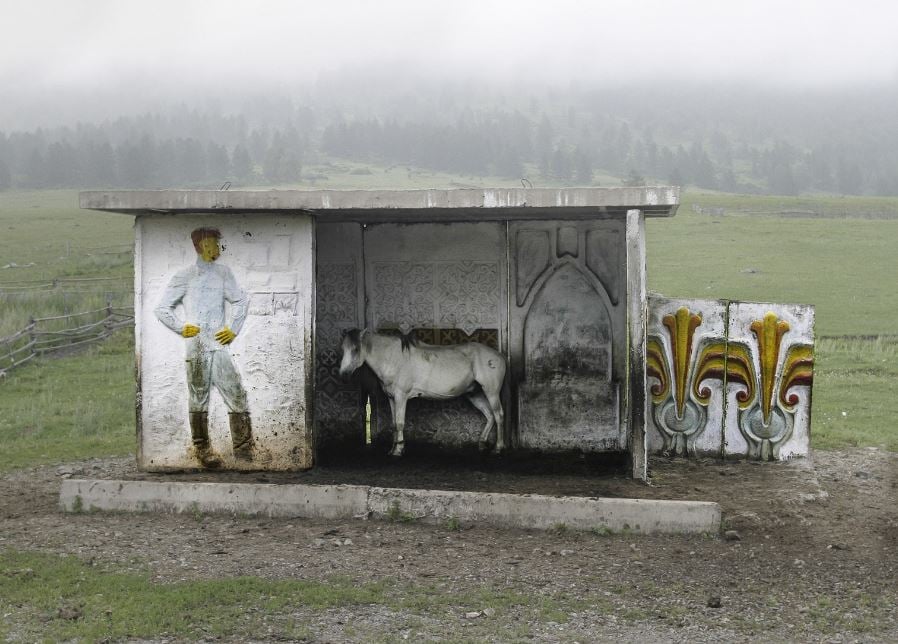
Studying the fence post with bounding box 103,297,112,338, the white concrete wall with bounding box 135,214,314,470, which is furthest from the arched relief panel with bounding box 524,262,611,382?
the fence post with bounding box 103,297,112,338

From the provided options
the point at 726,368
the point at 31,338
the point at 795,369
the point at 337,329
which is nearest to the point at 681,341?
the point at 726,368

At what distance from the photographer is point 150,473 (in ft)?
34.1

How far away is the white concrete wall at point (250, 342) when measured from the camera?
1019cm

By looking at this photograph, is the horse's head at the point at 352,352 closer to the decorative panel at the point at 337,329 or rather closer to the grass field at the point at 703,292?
the decorative panel at the point at 337,329

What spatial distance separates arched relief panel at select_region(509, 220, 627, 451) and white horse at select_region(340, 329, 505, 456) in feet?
1.76

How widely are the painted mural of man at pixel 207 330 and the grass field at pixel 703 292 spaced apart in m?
3.24

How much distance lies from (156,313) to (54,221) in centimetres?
6653

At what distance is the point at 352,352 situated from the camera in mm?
11133

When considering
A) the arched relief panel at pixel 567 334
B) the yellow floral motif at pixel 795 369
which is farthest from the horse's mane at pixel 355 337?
the yellow floral motif at pixel 795 369

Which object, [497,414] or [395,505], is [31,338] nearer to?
[497,414]

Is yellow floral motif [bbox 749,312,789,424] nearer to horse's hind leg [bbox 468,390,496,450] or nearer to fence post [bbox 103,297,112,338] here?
horse's hind leg [bbox 468,390,496,450]

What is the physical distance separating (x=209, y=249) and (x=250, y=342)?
998 mm

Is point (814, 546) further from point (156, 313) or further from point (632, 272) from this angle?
point (156, 313)

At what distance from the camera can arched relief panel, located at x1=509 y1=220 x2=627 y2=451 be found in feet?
38.4
